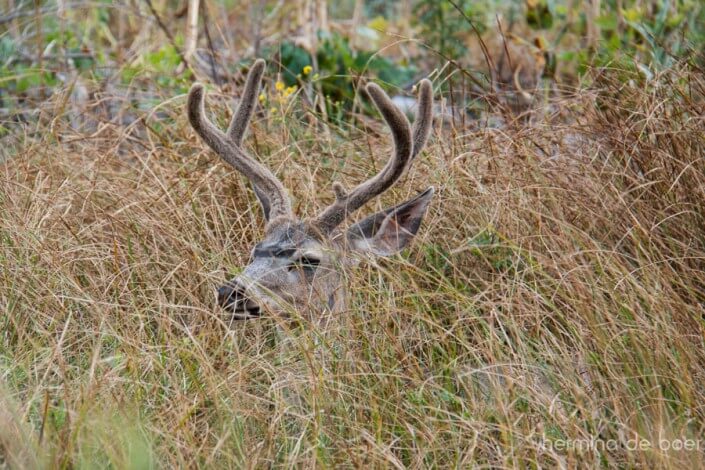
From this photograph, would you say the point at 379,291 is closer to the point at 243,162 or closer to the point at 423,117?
the point at 423,117

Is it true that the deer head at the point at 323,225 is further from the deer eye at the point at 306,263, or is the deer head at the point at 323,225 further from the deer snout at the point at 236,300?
the deer snout at the point at 236,300

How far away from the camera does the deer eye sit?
4.14 m

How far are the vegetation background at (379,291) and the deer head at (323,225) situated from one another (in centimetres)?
13

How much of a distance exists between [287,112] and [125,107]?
34.2 inches

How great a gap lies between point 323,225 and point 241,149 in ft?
1.75

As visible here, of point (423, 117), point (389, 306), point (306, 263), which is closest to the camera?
point (389, 306)

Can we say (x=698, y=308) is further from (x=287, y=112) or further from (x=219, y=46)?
(x=219, y=46)

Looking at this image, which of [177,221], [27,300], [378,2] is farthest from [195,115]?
[378,2]

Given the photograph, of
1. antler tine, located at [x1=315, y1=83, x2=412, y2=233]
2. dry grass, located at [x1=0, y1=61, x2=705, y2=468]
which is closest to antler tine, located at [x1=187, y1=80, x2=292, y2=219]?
antler tine, located at [x1=315, y1=83, x2=412, y2=233]

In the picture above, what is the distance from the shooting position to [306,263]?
4.19m

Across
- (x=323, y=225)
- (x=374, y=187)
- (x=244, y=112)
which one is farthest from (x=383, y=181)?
(x=244, y=112)

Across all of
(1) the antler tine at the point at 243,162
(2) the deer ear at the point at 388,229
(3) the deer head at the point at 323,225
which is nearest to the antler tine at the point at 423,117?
(3) the deer head at the point at 323,225

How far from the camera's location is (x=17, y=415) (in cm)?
291

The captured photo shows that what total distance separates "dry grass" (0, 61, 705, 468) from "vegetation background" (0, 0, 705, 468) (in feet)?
0.04
